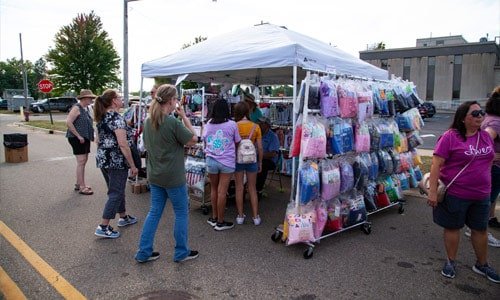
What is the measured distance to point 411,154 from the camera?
241 inches

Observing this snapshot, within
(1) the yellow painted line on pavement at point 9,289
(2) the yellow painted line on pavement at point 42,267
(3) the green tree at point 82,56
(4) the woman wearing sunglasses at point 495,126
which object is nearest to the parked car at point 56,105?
(3) the green tree at point 82,56

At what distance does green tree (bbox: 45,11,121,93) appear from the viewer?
99.1 feet

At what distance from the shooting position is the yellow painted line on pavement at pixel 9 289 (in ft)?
10.2

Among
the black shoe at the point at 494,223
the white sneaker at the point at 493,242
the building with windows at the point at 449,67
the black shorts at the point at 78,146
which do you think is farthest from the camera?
the building with windows at the point at 449,67

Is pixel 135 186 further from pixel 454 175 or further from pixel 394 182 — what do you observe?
pixel 454 175

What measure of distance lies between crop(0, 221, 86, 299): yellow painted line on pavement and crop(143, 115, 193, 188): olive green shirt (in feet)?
3.89

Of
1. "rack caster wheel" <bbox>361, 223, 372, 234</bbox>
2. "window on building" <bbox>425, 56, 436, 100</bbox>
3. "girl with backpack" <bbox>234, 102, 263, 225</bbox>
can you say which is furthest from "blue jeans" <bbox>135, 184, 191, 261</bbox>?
"window on building" <bbox>425, 56, 436, 100</bbox>

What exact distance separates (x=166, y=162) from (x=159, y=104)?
563 mm

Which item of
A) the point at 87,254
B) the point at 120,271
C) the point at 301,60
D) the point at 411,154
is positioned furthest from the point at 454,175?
the point at 87,254

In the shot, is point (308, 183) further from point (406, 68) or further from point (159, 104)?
point (406, 68)

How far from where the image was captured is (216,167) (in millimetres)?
4594

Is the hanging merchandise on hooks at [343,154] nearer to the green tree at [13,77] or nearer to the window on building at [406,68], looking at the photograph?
the window on building at [406,68]

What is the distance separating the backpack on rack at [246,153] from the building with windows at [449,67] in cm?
4173

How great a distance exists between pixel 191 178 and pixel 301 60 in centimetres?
237
